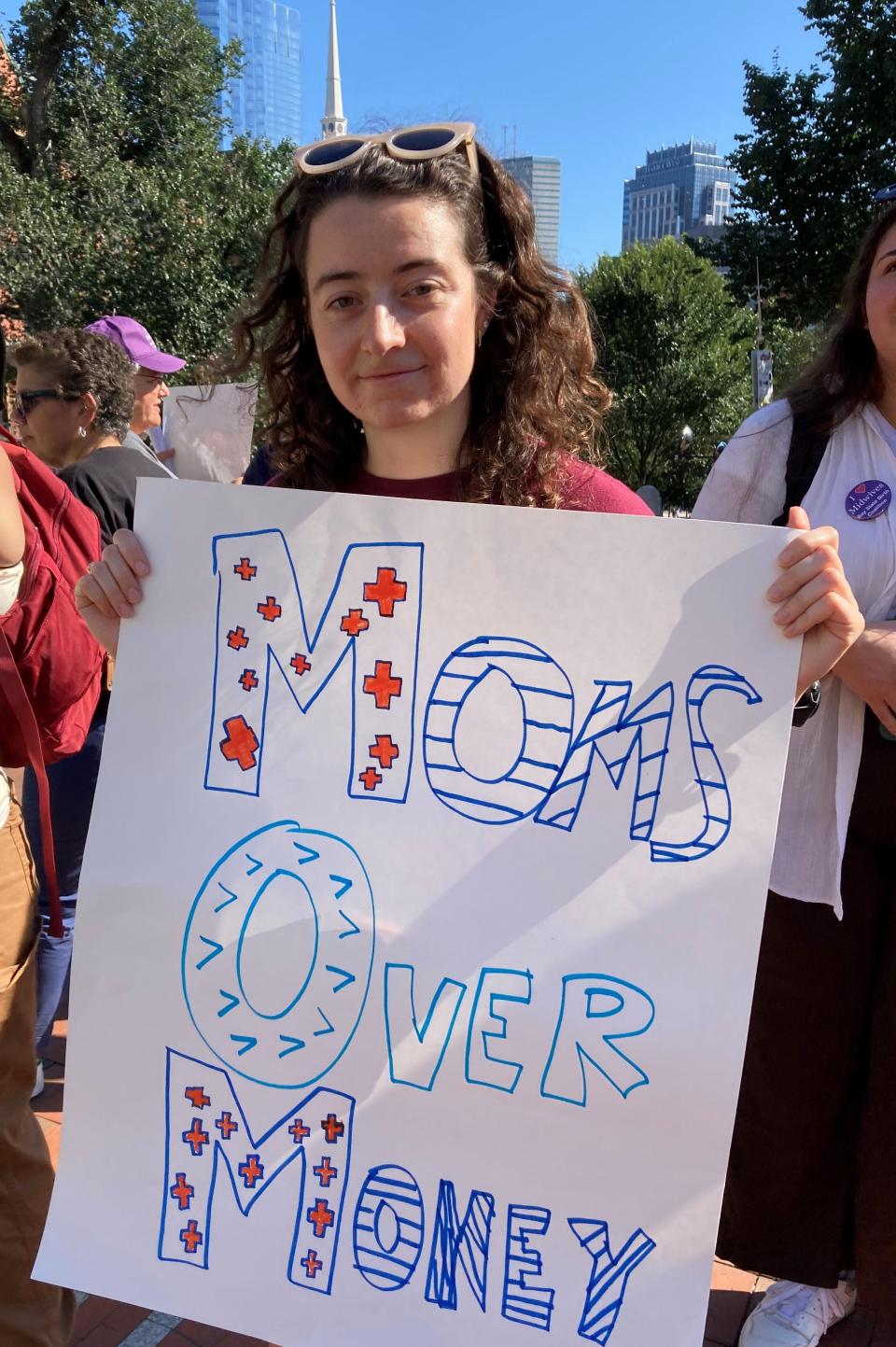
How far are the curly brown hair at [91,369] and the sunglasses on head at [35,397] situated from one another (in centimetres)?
1

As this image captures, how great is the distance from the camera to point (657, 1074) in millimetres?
1058

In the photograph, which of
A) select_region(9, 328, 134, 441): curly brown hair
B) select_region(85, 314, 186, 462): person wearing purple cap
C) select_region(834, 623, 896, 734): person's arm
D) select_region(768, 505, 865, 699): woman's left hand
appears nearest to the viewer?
select_region(768, 505, 865, 699): woman's left hand

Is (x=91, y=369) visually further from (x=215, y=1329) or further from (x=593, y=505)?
(x=215, y=1329)

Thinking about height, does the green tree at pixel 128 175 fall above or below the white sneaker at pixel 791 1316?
above

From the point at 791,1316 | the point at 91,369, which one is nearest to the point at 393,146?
the point at 91,369

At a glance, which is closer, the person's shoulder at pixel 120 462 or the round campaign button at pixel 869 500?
the round campaign button at pixel 869 500

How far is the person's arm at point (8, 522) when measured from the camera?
4.48ft

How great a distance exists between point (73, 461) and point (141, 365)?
0.82 metres

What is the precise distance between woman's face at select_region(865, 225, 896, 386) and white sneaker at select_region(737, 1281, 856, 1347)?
5.46 feet

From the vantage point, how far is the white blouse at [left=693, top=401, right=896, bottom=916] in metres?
1.54

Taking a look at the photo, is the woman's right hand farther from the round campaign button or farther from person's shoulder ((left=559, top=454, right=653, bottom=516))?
the round campaign button

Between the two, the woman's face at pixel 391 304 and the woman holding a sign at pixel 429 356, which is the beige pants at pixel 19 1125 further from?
the woman's face at pixel 391 304

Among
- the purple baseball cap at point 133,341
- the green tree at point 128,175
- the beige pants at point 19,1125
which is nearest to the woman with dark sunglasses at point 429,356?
the beige pants at point 19,1125

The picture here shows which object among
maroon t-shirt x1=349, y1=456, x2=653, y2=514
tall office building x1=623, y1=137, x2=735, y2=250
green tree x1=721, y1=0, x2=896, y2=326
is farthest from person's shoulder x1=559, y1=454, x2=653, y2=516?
tall office building x1=623, y1=137, x2=735, y2=250
